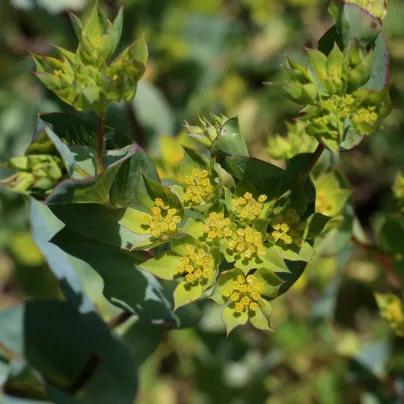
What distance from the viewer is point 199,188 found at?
1.12m

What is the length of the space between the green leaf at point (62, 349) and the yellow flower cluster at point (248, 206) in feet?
2.58

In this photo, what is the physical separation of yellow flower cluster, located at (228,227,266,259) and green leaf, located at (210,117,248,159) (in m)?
0.15

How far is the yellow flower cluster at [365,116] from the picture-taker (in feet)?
3.61

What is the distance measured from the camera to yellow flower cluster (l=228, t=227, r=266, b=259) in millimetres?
1088

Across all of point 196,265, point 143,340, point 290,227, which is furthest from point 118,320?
point 290,227

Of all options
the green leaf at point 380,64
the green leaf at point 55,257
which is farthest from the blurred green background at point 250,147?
the green leaf at point 380,64

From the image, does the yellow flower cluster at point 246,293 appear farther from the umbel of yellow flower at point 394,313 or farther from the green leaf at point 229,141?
the umbel of yellow flower at point 394,313

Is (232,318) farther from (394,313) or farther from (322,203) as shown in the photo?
(394,313)

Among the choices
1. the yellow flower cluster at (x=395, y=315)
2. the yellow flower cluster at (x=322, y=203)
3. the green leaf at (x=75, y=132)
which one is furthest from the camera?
the yellow flower cluster at (x=395, y=315)

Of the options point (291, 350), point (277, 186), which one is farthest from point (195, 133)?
point (291, 350)

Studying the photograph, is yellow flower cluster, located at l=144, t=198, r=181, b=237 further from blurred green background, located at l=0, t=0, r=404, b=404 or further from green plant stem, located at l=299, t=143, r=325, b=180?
blurred green background, located at l=0, t=0, r=404, b=404

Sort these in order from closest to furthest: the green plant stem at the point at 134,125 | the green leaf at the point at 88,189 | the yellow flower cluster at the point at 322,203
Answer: the green leaf at the point at 88,189 < the yellow flower cluster at the point at 322,203 < the green plant stem at the point at 134,125

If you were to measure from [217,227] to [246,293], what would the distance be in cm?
14

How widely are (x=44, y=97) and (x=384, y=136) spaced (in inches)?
62.8
